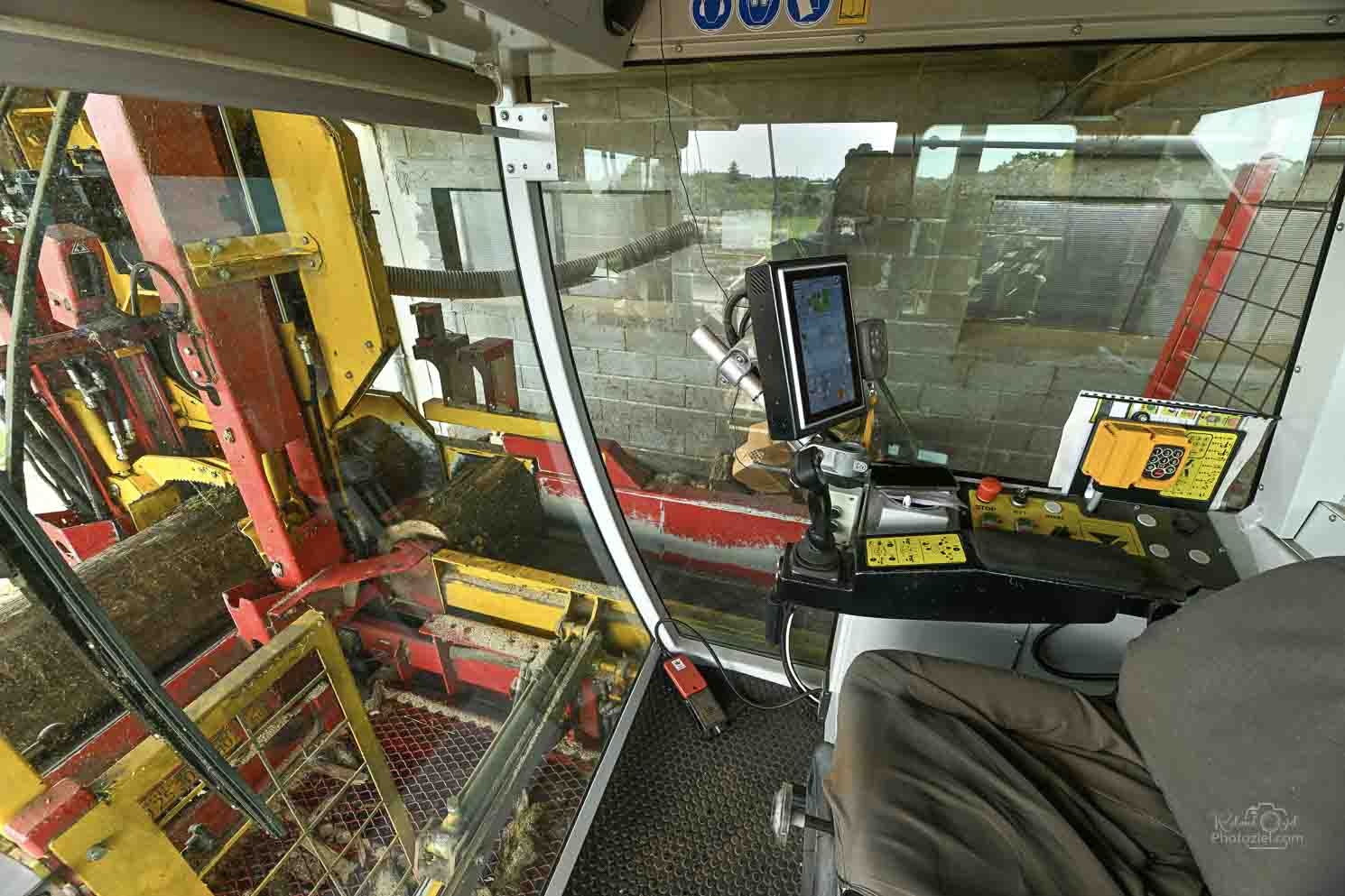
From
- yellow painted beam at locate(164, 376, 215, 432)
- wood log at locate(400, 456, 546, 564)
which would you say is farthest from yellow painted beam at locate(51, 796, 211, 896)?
yellow painted beam at locate(164, 376, 215, 432)

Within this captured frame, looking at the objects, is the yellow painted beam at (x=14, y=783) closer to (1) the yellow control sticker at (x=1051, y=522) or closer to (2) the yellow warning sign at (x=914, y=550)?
(2) the yellow warning sign at (x=914, y=550)

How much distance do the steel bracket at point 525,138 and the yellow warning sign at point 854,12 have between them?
0.54 meters

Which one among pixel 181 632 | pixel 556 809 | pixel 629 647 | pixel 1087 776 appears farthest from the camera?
pixel 629 647

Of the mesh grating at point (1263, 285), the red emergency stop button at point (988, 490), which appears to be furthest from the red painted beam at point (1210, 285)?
the red emergency stop button at point (988, 490)

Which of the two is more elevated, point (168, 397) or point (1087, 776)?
point (168, 397)

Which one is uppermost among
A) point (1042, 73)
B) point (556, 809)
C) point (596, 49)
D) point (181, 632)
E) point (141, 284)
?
point (1042, 73)

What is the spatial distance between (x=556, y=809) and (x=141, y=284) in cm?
211

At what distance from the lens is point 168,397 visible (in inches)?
78.4

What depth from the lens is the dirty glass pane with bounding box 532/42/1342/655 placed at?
1.80 metres

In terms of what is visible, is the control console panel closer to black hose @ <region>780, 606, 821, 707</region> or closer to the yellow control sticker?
the yellow control sticker

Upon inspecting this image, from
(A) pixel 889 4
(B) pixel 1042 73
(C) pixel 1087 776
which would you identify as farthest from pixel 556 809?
(B) pixel 1042 73

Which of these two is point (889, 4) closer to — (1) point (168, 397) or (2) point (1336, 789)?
(2) point (1336, 789)

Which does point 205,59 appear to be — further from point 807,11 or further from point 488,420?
point 488,420

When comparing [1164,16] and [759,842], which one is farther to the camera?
[759,842]
